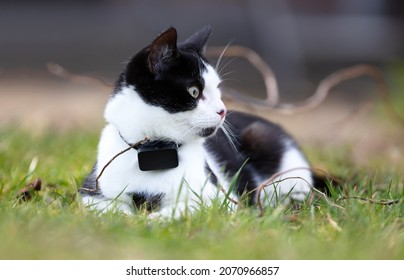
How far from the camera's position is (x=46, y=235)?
188 cm

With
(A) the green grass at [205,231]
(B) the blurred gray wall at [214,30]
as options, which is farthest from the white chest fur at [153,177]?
(B) the blurred gray wall at [214,30]

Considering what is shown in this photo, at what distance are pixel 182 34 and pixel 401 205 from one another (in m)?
5.33

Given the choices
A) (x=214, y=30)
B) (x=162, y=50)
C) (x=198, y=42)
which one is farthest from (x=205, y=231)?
(x=214, y=30)

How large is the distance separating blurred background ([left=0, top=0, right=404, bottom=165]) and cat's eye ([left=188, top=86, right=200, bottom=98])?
15.9ft

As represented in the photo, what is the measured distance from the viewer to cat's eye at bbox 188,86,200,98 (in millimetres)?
2266

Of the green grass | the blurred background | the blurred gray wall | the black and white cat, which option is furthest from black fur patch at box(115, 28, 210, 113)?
the blurred gray wall

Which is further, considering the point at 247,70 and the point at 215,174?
the point at 247,70

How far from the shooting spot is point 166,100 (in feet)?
7.36

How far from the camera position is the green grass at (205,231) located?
5.98 feet

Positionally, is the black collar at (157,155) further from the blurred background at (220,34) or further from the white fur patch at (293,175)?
the blurred background at (220,34)

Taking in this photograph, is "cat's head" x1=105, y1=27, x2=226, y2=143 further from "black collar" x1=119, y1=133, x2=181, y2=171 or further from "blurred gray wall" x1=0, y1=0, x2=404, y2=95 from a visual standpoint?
"blurred gray wall" x1=0, y1=0, x2=404, y2=95

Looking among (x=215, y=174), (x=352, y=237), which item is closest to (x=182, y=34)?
(x=215, y=174)

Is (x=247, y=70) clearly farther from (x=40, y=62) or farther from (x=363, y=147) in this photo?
(x=363, y=147)

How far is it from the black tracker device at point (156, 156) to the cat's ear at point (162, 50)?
10.2 inches
